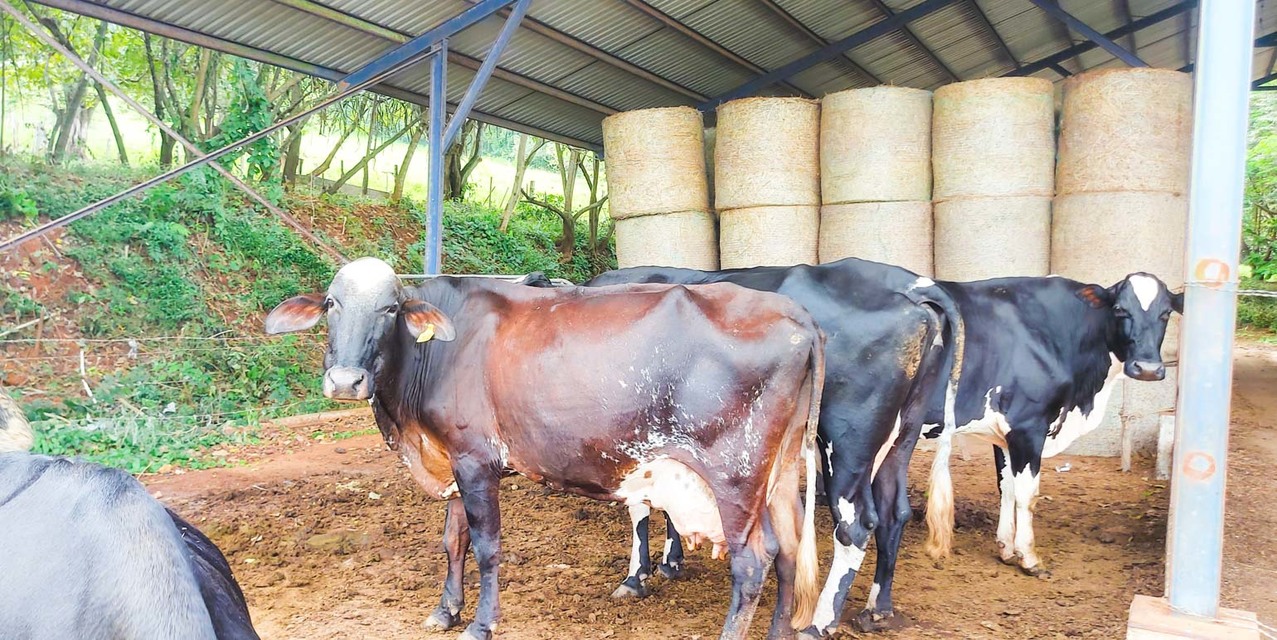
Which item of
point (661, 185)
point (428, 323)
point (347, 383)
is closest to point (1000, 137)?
point (661, 185)

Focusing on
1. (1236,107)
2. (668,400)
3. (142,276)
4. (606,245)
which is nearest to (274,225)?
(142,276)

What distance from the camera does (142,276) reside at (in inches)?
355

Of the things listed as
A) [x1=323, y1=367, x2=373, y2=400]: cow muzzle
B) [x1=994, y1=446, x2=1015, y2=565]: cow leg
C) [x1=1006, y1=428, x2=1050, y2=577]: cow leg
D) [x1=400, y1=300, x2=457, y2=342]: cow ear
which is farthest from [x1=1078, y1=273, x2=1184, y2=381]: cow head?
[x1=323, y1=367, x2=373, y2=400]: cow muzzle

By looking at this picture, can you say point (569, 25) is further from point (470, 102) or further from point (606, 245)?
point (606, 245)

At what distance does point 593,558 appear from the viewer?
14.8 feet

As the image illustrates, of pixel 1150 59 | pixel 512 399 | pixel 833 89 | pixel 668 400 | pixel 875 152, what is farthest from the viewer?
pixel 1150 59

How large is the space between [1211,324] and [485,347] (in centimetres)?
272

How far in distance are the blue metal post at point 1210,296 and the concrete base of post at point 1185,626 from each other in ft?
0.13

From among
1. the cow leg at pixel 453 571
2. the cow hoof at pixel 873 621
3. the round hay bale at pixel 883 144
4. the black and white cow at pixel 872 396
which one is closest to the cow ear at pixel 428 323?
the cow leg at pixel 453 571

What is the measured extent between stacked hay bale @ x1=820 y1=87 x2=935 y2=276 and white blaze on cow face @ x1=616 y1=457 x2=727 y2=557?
4.01m

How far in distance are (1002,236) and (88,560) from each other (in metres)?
6.56

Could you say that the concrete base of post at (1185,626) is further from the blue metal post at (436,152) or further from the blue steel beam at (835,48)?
the blue steel beam at (835,48)

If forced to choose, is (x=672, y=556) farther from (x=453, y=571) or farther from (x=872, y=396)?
(x=872, y=396)

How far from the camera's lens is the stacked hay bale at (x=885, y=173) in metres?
6.57
